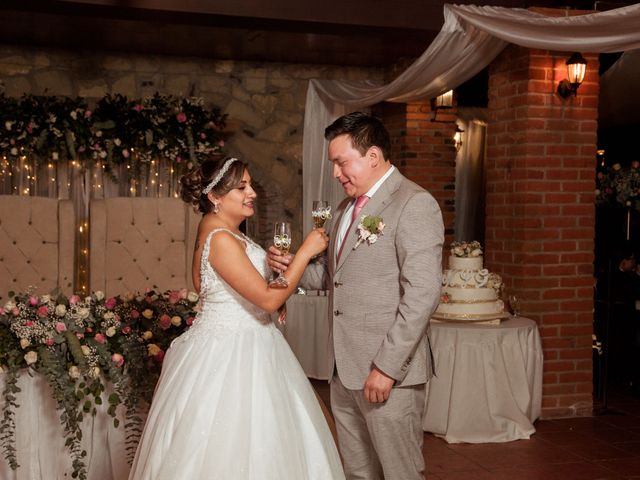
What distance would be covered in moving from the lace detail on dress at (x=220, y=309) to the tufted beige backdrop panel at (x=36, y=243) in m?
3.92

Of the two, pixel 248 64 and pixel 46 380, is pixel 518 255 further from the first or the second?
pixel 248 64

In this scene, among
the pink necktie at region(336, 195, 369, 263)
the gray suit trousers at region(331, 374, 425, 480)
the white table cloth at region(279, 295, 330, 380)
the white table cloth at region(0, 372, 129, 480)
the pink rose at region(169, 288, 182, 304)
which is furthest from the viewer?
the white table cloth at region(279, 295, 330, 380)

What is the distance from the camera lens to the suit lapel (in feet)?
8.82

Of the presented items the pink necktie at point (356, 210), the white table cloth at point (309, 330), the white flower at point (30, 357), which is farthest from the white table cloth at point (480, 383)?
the white flower at point (30, 357)

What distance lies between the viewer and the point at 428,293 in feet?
8.18

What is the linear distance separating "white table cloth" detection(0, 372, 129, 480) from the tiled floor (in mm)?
1689

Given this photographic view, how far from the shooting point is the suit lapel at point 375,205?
269 cm

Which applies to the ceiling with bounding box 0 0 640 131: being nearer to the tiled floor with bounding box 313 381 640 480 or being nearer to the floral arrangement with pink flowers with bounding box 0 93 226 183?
the floral arrangement with pink flowers with bounding box 0 93 226 183

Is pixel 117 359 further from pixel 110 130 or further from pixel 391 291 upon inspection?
pixel 110 130

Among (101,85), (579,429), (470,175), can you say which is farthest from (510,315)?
(470,175)

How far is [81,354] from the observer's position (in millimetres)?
3338

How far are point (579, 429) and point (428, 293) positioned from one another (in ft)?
10.3

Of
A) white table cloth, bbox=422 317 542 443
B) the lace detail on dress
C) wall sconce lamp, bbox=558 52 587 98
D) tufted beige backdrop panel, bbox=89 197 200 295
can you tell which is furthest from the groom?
tufted beige backdrop panel, bbox=89 197 200 295

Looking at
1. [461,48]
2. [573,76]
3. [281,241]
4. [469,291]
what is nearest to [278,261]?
[281,241]
